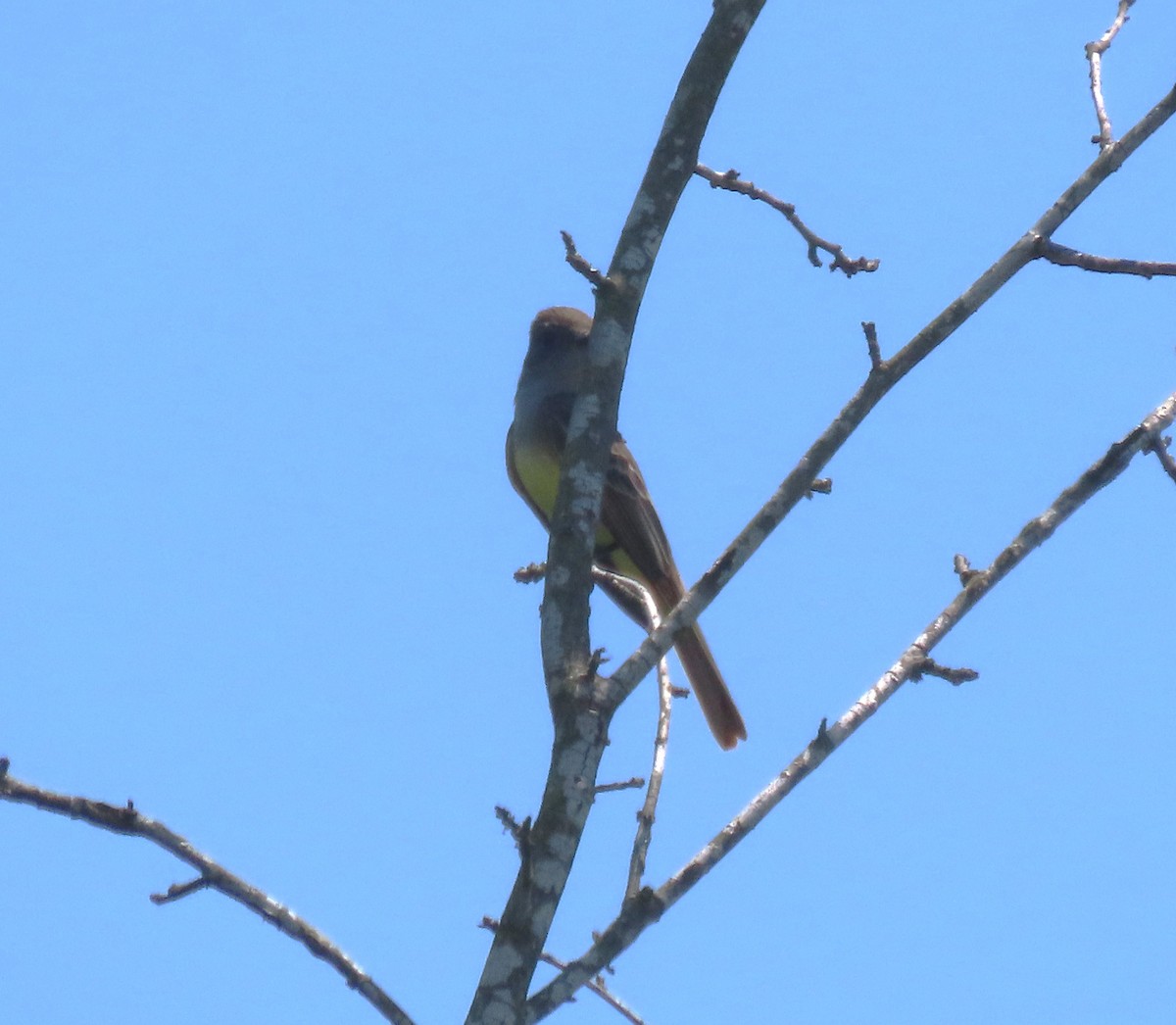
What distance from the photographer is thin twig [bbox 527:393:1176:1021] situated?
149 inches

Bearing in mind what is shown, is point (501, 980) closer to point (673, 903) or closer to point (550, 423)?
point (673, 903)

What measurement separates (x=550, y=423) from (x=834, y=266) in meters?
4.01

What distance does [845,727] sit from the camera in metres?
4.12

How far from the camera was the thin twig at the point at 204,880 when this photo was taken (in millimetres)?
3741

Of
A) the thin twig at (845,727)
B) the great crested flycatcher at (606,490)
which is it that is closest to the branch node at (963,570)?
the thin twig at (845,727)

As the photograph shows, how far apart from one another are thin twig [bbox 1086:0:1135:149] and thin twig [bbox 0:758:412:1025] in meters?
2.93

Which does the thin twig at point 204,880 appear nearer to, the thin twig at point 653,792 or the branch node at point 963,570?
the thin twig at point 653,792

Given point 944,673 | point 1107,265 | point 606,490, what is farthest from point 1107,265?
point 606,490

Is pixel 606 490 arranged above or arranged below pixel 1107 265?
above

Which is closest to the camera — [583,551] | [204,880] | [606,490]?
[204,880]

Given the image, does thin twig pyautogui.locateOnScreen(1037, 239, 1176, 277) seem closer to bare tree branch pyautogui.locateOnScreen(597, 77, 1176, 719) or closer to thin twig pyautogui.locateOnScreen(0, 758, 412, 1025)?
bare tree branch pyautogui.locateOnScreen(597, 77, 1176, 719)

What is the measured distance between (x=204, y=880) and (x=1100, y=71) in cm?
348

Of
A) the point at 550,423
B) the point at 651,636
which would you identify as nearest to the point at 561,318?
the point at 550,423

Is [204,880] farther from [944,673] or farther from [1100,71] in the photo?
[1100,71]
